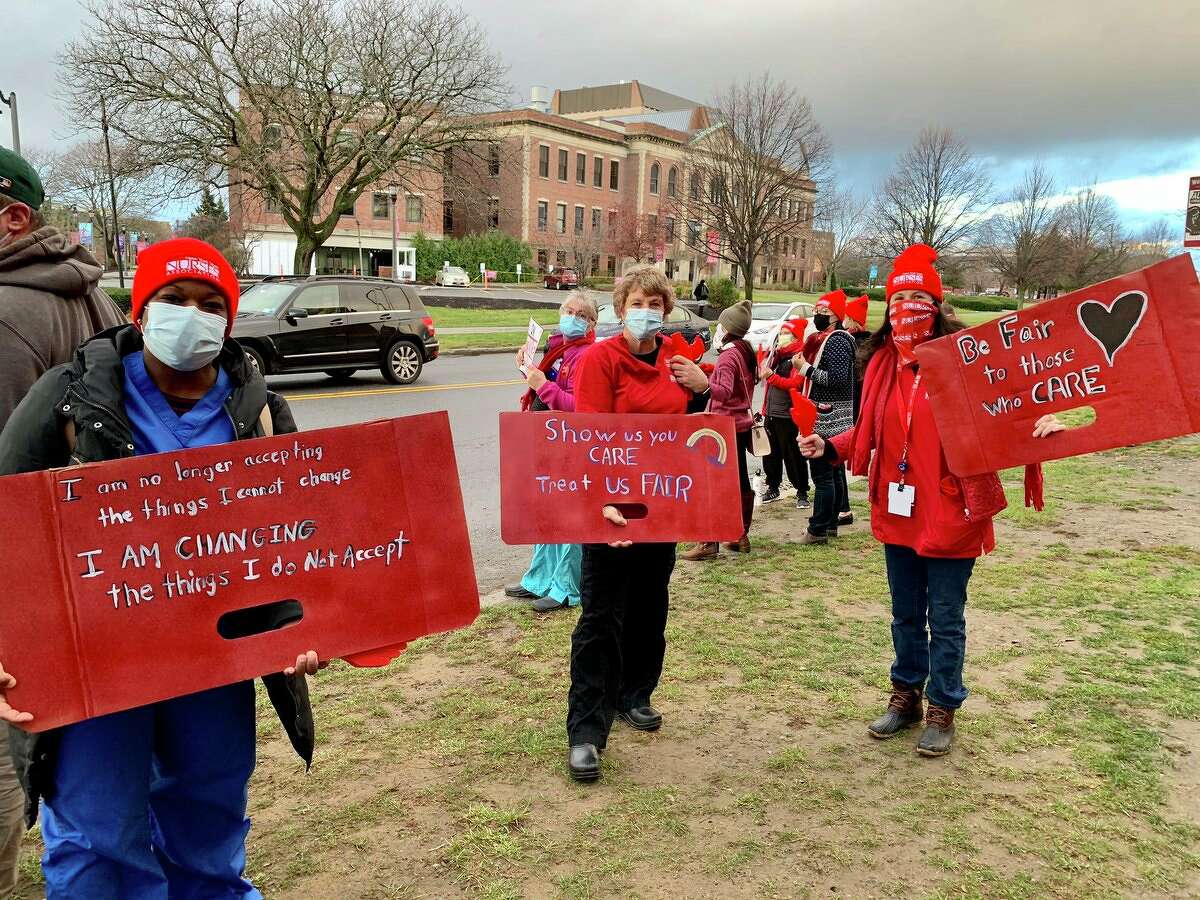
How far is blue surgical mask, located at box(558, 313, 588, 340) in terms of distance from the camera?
5.24 meters

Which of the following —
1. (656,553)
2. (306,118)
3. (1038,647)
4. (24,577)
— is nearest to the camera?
(24,577)

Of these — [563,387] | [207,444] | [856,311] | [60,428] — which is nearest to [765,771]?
[207,444]

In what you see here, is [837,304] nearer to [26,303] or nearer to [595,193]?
[26,303]

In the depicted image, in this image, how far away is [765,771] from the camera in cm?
339

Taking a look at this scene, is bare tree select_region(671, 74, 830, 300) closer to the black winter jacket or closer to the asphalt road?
the asphalt road

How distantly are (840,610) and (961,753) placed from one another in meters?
1.66

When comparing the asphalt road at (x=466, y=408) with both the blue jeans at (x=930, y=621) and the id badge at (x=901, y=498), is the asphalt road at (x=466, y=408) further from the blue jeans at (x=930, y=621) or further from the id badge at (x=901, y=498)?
the id badge at (x=901, y=498)

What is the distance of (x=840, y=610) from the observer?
204 inches

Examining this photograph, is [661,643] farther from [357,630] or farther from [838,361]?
[838,361]

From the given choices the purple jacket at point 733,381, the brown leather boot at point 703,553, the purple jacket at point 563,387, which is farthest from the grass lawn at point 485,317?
the purple jacket at point 563,387

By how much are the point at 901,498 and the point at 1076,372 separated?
835 mm

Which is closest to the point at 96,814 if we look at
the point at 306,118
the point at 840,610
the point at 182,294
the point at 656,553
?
the point at 182,294

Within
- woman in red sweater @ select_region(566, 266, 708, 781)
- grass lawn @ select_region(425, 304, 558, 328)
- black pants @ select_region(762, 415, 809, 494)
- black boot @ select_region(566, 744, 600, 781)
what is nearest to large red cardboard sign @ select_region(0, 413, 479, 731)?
A: woman in red sweater @ select_region(566, 266, 708, 781)

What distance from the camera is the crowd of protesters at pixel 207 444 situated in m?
1.98
